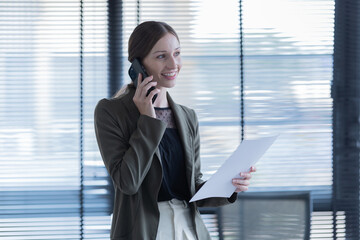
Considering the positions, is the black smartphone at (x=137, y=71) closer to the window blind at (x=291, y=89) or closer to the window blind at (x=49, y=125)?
the window blind at (x=49, y=125)

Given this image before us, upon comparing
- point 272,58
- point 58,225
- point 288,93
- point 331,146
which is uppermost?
point 272,58

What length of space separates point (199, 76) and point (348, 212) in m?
1.11

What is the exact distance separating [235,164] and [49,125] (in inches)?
46.1

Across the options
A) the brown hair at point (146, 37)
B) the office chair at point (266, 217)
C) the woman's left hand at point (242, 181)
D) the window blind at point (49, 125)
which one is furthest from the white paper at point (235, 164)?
the window blind at point (49, 125)

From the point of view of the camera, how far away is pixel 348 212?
2148mm

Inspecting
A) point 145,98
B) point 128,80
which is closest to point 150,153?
point 145,98

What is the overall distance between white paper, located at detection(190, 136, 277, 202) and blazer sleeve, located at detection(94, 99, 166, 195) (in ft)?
0.60

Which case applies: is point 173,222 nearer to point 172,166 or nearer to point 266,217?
point 172,166

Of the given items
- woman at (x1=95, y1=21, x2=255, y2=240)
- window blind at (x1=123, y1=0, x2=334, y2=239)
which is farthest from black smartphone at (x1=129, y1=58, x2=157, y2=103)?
window blind at (x1=123, y1=0, x2=334, y2=239)

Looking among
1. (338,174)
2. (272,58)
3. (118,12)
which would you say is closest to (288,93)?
(272,58)

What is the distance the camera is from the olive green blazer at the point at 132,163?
117cm

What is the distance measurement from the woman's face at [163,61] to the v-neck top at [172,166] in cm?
12

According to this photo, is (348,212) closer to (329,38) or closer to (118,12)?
(329,38)

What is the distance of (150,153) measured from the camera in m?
1.18
